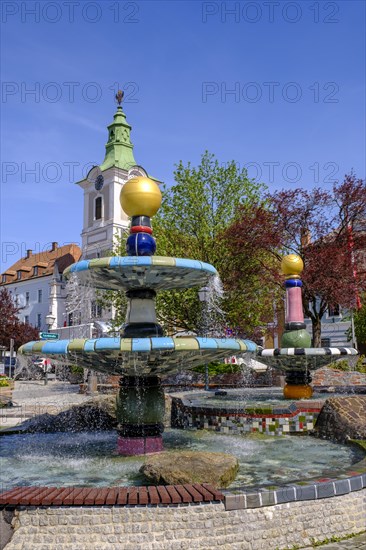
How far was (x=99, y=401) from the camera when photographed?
40.3 ft

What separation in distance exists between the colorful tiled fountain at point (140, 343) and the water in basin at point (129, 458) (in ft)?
2.14

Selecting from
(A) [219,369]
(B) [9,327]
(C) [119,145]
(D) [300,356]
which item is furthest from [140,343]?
(C) [119,145]

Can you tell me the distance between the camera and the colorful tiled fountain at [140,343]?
722 cm

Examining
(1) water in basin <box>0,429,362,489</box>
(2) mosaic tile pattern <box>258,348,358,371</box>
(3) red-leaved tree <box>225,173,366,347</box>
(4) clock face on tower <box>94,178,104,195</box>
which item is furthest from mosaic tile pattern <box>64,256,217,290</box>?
(4) clock face on tower <box>94,178,104,195</box>

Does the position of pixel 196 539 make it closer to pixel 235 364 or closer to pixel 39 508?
pixel 39 508

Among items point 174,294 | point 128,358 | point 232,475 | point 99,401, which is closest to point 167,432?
point 99,401

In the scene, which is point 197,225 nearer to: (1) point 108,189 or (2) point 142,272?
(2) point 142,272

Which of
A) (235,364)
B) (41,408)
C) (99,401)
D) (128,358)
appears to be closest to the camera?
(128,358)

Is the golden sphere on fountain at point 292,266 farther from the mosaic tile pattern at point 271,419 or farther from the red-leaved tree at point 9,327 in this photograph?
the red-leaved tree at point 9,327

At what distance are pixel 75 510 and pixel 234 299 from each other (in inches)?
771

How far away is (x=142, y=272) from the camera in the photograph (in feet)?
26.6

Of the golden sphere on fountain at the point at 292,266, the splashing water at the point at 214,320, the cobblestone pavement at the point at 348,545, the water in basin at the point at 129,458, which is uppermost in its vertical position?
the golden sphere on fountain at the point at 292,266

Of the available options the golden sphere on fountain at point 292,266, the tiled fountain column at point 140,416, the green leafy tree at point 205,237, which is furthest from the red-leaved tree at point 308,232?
the tiled fountain column at point 140,416

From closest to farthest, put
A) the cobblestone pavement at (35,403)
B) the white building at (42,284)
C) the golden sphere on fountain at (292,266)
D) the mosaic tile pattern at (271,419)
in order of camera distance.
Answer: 1. the mosaic tile pattern at (271,419)
2. the golden sphere on fountain at (292,266)
3. the cobblestone pavement at (35,403)
4. the white building at (42,284)
